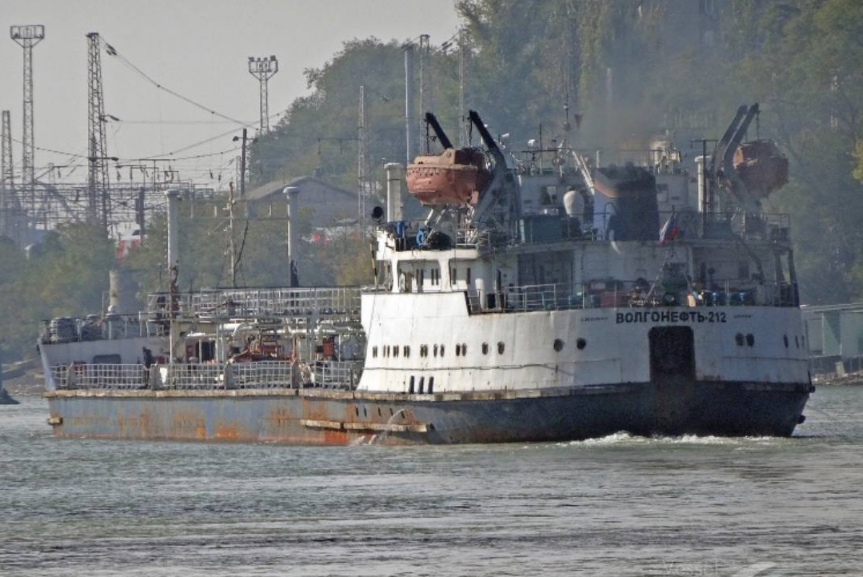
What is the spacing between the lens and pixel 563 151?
216 feet

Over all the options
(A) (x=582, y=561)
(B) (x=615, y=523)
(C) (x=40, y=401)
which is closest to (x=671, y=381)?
(B) (x=615, y=523)

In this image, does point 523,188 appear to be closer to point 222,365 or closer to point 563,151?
point 563,151

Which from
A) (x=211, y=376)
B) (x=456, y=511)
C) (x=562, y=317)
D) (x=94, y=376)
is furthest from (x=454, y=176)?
(x=94, y=376)

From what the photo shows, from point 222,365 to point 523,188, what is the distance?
14605 mm

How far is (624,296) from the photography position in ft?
192

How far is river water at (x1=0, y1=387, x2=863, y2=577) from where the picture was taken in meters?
38.1

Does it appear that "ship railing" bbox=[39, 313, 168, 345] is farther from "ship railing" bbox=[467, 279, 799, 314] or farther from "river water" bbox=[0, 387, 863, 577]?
"ship railing" bbox=[467, 279, 799, 314]

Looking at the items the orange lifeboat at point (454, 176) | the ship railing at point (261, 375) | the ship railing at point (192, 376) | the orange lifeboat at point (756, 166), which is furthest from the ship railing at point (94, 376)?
the orange lifeboat at point (756, 166)

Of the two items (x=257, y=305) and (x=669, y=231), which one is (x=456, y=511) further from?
(x=257, y=305)

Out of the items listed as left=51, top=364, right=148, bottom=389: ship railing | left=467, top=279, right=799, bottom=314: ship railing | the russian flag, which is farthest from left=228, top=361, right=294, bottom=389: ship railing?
the russian flag

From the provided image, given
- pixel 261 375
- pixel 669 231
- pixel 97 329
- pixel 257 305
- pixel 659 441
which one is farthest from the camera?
pixel 97 329

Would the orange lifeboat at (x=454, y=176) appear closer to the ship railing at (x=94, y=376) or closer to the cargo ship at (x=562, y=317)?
the cargo ship at (x=562, y=317)

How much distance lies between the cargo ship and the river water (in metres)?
0.91

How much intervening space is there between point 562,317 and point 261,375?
660 inches
